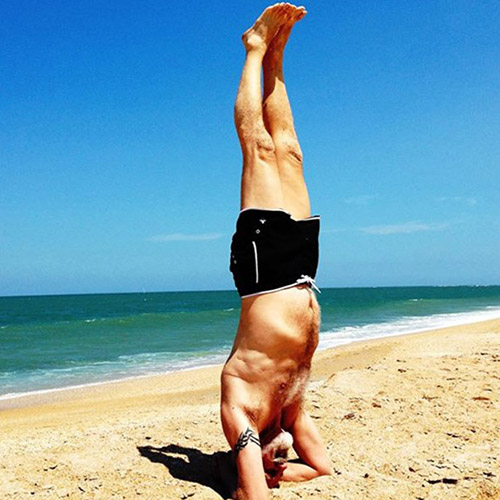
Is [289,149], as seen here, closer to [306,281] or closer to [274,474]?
[306,281]

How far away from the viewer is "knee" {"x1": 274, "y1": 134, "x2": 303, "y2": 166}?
392 centimetres

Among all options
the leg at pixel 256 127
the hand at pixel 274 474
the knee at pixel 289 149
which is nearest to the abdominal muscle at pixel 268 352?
the hand at pixel 274 474

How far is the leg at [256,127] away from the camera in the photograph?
12.1 feet

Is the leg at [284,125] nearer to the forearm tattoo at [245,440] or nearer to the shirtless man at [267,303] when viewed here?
the shirtless man at [267,303]

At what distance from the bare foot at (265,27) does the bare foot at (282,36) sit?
0.05m

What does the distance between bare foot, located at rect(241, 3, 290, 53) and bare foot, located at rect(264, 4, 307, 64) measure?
5 centimetres

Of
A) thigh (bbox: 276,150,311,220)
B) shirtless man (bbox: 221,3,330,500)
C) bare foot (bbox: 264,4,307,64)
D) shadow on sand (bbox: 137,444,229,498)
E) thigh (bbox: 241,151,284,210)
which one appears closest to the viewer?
shirtless man (bbox: 221,3,330,500)

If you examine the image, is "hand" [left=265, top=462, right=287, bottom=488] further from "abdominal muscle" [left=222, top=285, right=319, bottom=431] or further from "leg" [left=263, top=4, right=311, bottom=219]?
"leg" [left=263, top=4, right=311, bottom=219]

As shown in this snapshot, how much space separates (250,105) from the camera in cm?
382

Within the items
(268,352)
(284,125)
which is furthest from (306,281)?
(284,125)

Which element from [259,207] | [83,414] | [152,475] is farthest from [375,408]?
[83,414]

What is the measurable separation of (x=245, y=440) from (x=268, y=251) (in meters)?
1.12

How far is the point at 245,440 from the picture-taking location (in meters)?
3.43

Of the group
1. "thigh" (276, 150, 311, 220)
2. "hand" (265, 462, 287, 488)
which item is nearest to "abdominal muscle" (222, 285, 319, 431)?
"hand" (265, 462, 287, 488)
